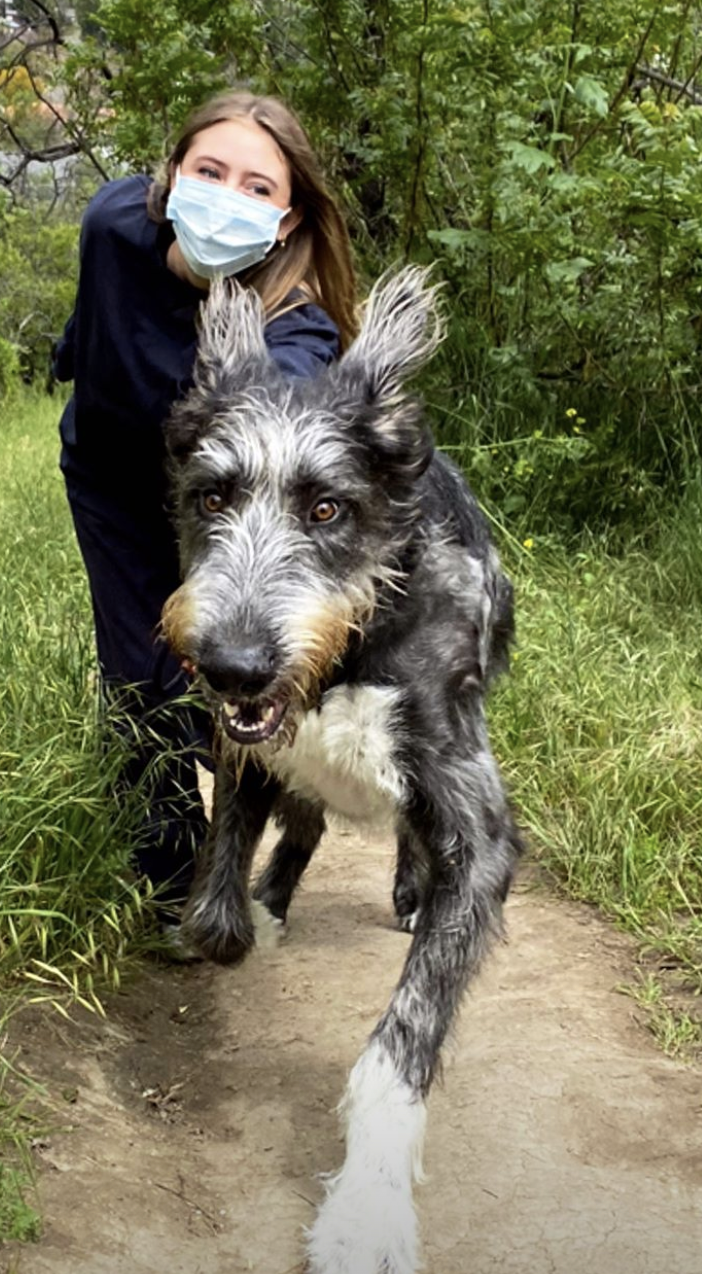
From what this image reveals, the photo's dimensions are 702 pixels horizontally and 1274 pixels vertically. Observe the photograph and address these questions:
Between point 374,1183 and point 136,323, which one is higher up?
point 136,323

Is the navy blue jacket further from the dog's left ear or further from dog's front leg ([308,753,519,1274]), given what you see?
dog's front leg ([308,753,519,1274])

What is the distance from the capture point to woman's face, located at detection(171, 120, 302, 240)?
3.60 m

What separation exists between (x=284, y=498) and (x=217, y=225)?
91 centimetres

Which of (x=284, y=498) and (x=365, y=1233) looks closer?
(x=365, y=1233)

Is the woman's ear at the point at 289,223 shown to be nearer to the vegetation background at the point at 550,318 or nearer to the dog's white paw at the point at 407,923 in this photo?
the vegetation background at the point at 550,318

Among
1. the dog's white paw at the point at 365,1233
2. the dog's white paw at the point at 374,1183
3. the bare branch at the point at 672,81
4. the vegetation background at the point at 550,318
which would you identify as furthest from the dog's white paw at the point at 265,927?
the bare branch at the point at 672,81

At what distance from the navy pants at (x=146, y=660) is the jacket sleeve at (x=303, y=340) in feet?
2.26

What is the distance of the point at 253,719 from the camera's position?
113 inches

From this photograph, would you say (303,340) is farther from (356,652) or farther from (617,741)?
(617,741)

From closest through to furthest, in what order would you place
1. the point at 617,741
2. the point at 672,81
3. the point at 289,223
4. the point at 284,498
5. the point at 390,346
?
1. the point at 284,498
2. the point at 390,346
3. the point at 289,223
4. the point at 617,741
5. the point at 672,81

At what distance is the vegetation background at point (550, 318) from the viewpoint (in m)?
4.88

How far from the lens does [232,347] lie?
3.21 metres

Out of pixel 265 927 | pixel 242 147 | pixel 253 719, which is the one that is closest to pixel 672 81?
pixel 242 147

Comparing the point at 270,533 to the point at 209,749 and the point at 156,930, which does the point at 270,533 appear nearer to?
the point at 209,749
